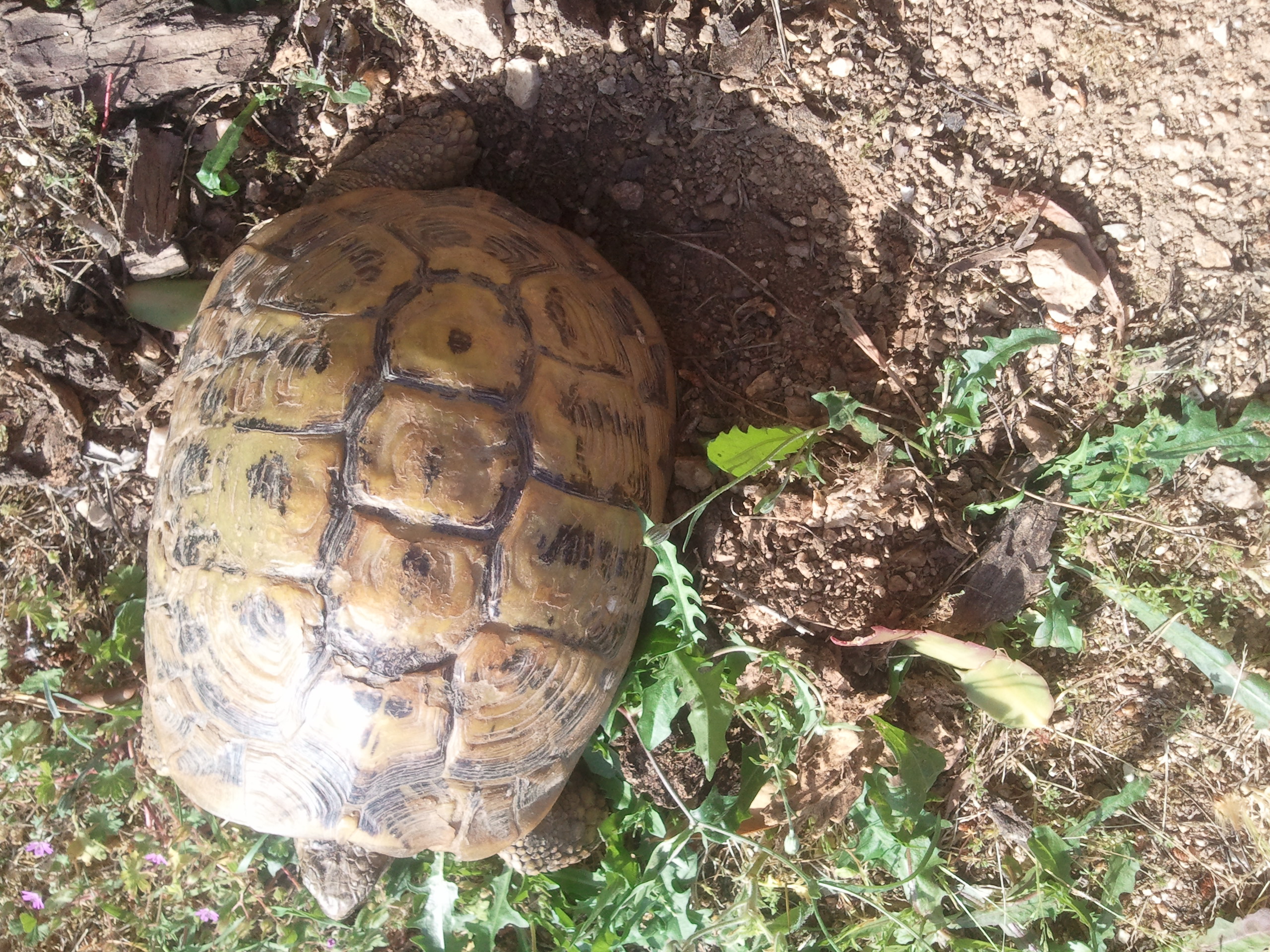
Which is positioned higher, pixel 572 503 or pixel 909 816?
pixel 572 503

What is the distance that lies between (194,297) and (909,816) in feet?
9.44

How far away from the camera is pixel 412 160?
9.07 ft

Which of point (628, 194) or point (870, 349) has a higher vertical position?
point (628, 194)

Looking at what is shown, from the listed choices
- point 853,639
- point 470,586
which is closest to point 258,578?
point 470,586

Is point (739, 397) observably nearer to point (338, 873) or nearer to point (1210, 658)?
point (1210, 658)

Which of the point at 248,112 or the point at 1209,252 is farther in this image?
the point at 248,112

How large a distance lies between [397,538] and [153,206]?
1771 mm

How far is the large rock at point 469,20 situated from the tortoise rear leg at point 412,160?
22 centimetres

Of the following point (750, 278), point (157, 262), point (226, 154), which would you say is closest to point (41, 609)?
point (157, 262)

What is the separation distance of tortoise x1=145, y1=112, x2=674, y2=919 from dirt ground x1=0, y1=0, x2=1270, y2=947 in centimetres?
50

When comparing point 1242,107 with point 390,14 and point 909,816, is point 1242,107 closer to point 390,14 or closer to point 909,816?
point 909,816

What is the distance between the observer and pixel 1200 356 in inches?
102

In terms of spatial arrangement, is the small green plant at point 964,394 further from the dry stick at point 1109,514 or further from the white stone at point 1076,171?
the white stone at point 1076,171

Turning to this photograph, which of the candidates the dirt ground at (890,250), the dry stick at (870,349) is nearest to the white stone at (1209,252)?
the dirt ground at (890,250)
